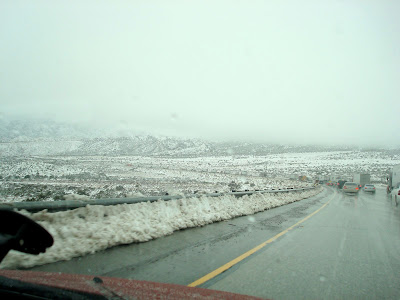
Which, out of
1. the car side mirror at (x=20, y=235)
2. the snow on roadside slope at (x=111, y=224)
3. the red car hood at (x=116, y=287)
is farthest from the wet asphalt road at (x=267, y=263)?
the car side mirror at (x=20, y=235)

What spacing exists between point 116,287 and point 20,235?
1.10 metres

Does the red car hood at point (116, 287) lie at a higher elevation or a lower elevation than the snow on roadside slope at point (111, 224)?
higher

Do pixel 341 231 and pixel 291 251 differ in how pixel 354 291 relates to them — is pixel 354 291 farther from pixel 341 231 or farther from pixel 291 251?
pixel 341 231

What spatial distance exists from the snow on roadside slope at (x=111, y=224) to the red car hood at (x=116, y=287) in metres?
1.99

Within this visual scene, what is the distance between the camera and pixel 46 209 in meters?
→ 5.43

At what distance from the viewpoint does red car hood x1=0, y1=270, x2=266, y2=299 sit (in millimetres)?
2532

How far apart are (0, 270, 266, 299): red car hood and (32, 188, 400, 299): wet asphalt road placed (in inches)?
52.9

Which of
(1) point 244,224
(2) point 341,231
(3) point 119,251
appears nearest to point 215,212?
(1) point 244,224

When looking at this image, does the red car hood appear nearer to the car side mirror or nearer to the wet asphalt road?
the car side mirror

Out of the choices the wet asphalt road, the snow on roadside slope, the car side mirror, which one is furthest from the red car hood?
the snow on roadside slope

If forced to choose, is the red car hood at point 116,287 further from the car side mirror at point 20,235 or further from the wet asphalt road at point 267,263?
the wet asphalt road at point 267,263

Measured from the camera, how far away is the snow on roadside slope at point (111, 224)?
199 inches

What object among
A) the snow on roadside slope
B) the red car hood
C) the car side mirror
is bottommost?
the snow on roadside slope

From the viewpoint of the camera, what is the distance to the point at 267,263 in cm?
576
